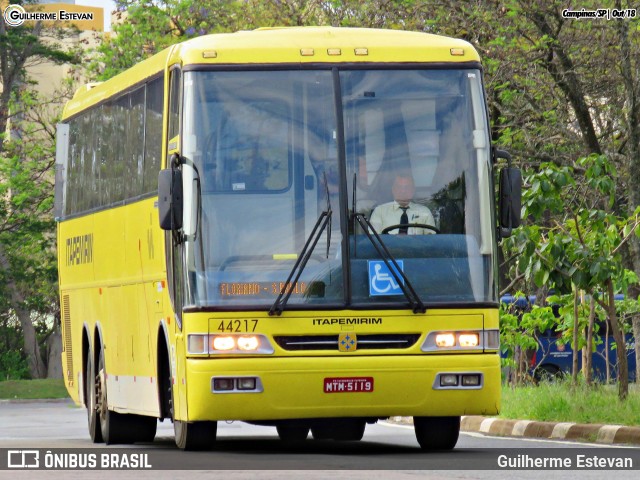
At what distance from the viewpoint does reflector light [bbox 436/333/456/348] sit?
13.3 metres

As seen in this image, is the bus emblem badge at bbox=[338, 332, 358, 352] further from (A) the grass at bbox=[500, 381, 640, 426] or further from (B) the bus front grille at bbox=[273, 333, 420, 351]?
(A) the grass at bbox=[500, 381, 640, 426]

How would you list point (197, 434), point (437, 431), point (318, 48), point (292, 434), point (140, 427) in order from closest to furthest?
point (318, 48) < point (197, 434) < point (437, 431) < point (140, 427) < point (292, 434)

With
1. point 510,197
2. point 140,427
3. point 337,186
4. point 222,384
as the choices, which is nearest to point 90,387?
point 140,427

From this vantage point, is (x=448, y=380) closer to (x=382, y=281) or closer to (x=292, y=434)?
(x=382, y=281)

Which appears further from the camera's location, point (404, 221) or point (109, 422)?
point (109, 422)

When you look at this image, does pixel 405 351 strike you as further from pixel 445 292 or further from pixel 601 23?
pixel 601 23

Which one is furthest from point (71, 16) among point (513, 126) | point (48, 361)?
point (513, 126)

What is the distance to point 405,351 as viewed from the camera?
43.6 feet

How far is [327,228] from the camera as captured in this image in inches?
524

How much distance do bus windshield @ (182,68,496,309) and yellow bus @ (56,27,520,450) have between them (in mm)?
12

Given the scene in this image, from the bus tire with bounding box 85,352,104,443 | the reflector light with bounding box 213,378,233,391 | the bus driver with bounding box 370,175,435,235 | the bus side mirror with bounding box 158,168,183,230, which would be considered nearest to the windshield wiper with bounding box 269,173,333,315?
the bus driver with bounding box 370,175,435,235

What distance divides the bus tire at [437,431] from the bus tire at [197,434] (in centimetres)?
184

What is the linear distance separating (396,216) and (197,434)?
105 inches
